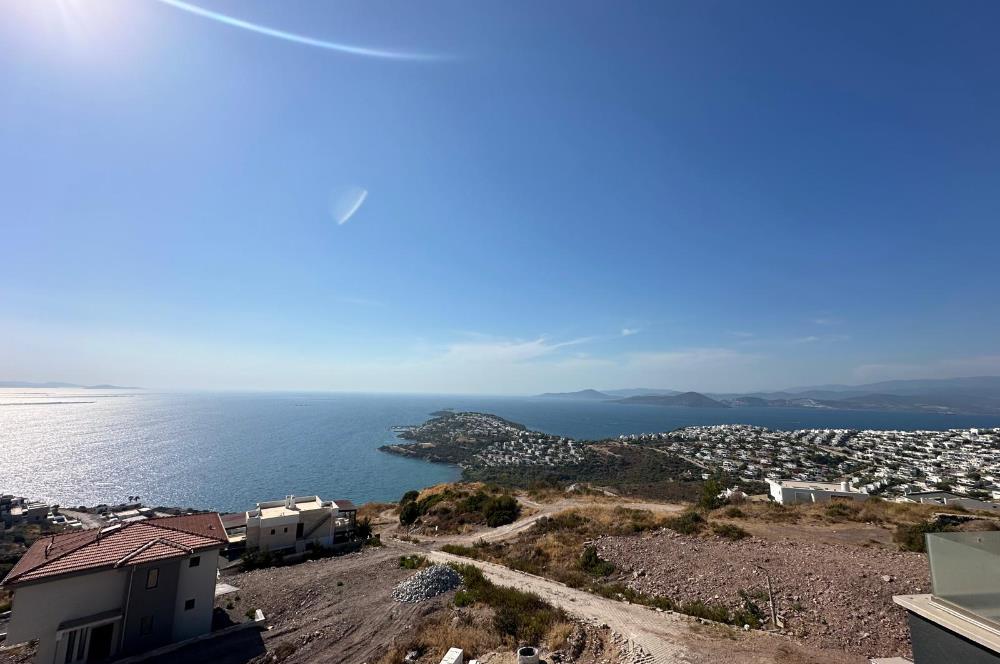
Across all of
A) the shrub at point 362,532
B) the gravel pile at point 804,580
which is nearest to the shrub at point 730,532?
the gravel pile at point 804,580

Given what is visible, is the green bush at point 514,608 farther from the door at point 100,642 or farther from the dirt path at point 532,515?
the door at point 100,642

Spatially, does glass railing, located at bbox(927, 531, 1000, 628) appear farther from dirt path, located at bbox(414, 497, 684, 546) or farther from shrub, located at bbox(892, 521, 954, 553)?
dirt path, located at bbox(414, 497, 684, 546)

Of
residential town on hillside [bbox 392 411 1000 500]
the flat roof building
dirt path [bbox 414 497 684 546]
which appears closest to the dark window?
dirt path [bbox 414 497 684 546]

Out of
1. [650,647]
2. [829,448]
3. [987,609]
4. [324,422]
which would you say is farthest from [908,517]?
[324,422]

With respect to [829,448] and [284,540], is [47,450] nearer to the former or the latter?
[284,540]

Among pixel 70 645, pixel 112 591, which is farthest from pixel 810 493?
pixel 70 645

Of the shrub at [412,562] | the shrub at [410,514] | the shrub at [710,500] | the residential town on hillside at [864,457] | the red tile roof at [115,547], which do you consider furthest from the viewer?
the residential town on hillside at [864,457]
